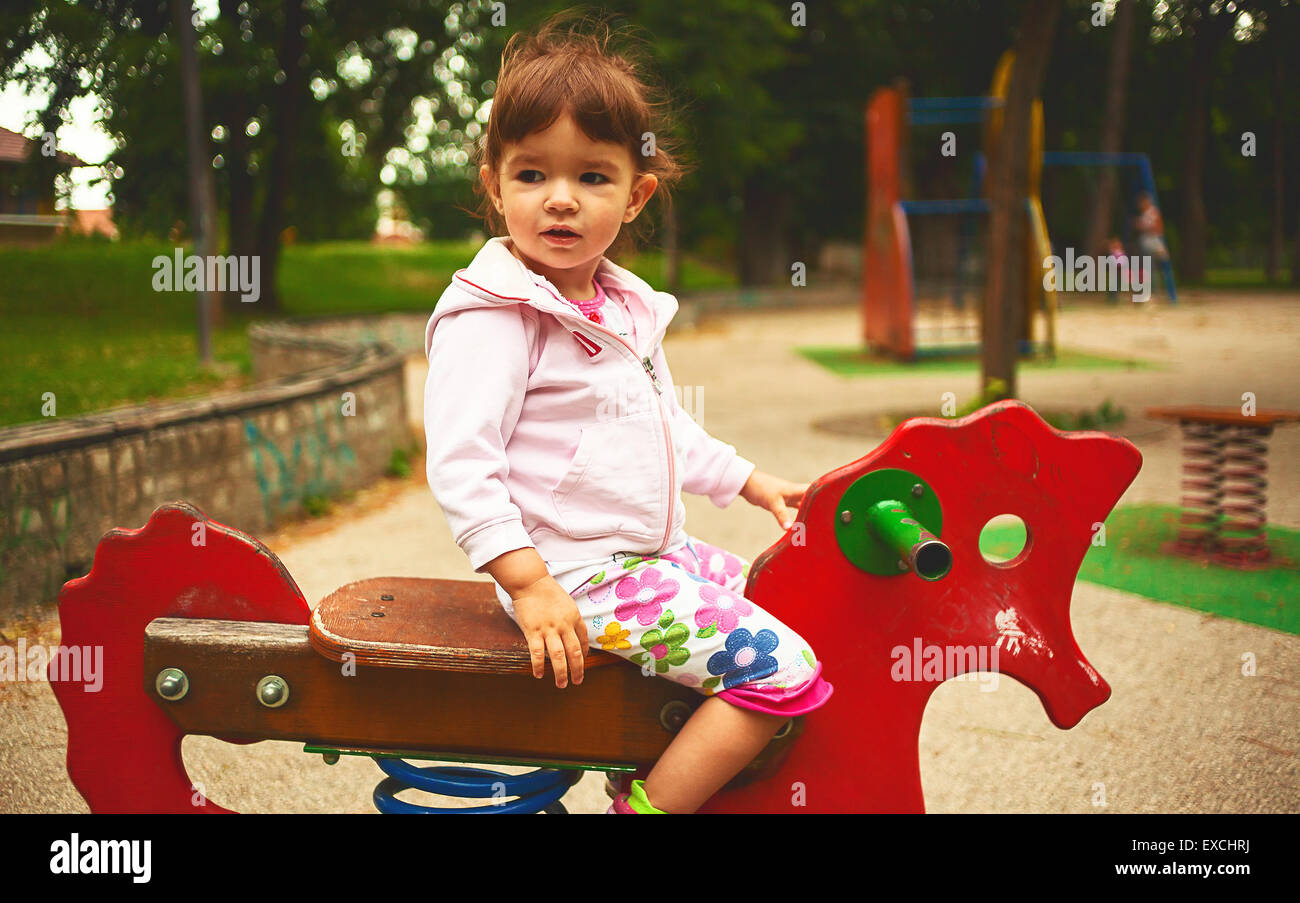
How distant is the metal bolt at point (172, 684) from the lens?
1.77m

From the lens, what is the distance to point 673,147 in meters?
2.11

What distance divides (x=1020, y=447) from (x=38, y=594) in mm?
3389

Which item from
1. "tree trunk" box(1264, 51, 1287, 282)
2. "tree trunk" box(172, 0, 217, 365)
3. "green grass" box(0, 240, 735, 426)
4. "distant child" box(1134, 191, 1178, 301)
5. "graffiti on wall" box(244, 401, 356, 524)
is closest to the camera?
"graffiti on wall" box(244, 401, 356, 524)

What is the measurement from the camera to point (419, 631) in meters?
1.72

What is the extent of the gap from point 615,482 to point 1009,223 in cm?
630

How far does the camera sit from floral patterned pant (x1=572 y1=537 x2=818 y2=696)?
65.6 inches

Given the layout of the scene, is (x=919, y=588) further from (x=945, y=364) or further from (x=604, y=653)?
(x=945, y=364)

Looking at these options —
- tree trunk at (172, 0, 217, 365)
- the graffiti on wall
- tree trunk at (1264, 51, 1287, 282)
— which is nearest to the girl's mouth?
the graffiti on wall

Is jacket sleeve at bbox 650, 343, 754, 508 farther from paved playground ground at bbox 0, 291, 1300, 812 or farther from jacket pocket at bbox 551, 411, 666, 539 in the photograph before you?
paved playground ground at bbox 0, 291, 1300, 812

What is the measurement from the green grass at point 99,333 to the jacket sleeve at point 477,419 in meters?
1.36

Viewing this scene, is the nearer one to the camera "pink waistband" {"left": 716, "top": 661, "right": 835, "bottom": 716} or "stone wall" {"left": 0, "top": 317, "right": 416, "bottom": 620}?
"pink waistband" {"left": 716, "top": 661, "right": 835, "bottom": 716}

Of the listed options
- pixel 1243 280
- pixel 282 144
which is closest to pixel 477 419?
pixel 282 144

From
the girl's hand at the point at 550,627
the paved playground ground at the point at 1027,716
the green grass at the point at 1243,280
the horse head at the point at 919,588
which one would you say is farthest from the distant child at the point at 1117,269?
Answer: the girl's hand at the point at 550,627

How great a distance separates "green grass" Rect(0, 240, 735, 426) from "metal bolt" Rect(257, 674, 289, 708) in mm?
1639
